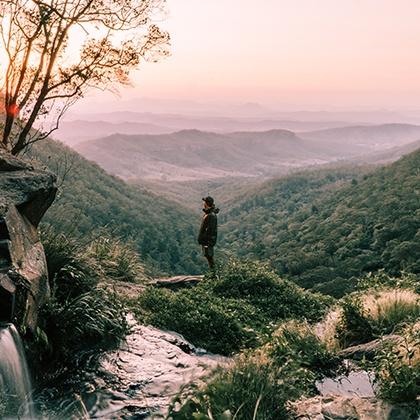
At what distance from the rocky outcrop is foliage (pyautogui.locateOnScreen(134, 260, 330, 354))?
2.78 meters

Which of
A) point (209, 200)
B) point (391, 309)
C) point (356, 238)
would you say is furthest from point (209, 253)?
point (356, 238)

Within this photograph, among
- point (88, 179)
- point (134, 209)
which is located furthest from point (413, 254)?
point (88, 179)

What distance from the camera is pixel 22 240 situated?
24.3 feet

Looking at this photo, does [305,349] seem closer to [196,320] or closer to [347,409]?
[347,409]

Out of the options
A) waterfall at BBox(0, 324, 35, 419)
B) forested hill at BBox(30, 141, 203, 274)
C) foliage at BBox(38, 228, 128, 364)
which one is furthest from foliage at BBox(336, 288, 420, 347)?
forested hill at BBox(30, 141, 203, 274)

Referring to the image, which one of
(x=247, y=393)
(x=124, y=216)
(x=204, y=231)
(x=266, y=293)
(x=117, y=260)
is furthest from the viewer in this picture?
(x=124, y=216)

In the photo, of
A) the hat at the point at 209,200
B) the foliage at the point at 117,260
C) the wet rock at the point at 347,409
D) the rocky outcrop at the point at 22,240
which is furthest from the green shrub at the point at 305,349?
the hat at the point at 209,200

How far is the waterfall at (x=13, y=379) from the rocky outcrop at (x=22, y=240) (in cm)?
32

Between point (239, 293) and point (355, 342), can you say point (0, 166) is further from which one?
point (239, 293)

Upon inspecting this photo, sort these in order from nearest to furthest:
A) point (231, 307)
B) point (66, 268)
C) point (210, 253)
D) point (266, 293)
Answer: point (66, 268)
point (231, 307)
point (266, 293)
point (210, 253)

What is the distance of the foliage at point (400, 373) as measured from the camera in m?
5.43

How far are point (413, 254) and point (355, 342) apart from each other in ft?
72.5

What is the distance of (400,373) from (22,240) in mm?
5155

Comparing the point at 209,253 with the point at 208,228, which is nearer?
the point at 208,228
